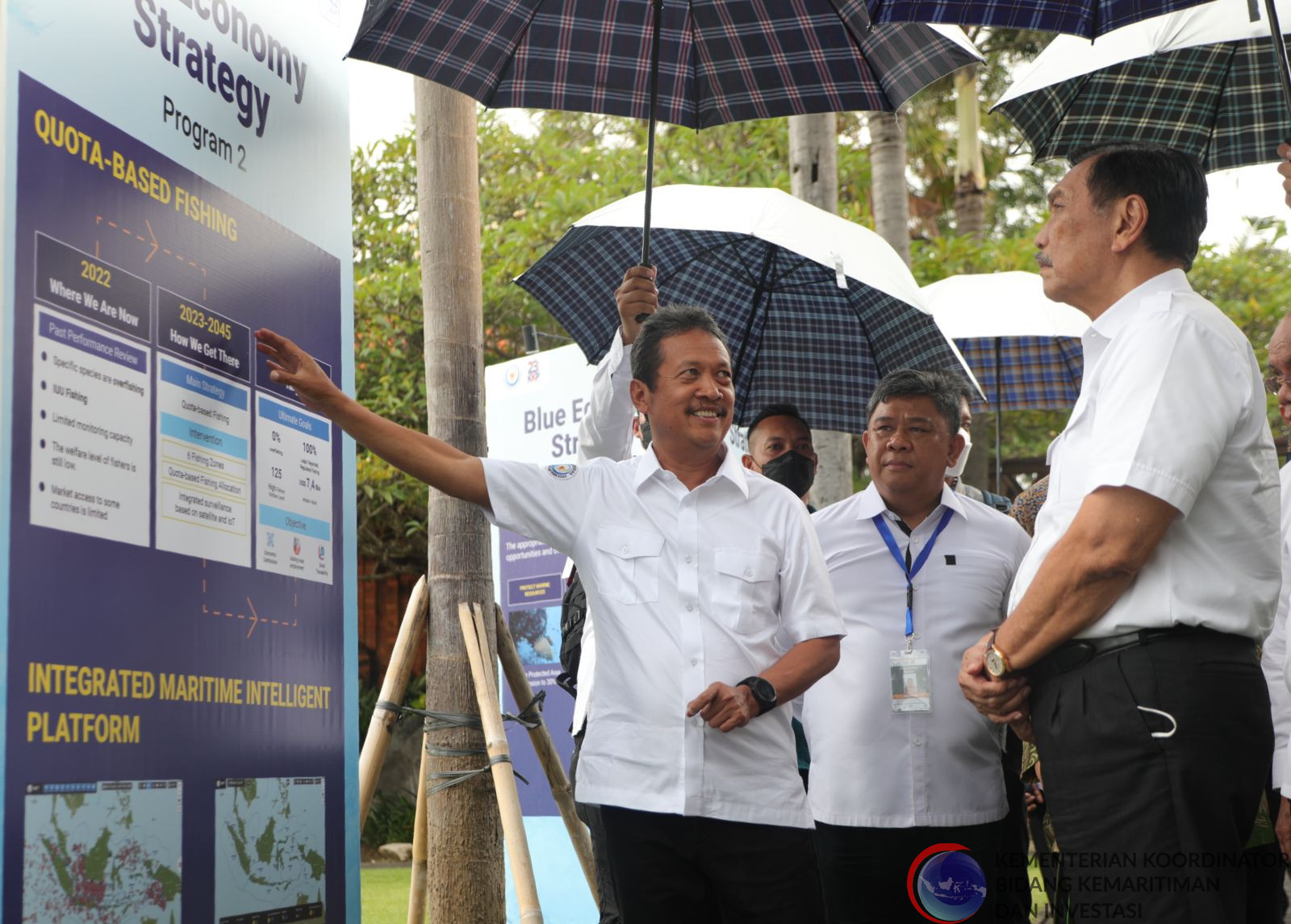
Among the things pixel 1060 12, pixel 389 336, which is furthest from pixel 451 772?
pixel 389 336

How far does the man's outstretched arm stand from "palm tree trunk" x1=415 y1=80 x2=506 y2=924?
72.7 inches

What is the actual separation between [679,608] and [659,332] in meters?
0.75

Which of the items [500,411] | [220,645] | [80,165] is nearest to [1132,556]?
[220,645]

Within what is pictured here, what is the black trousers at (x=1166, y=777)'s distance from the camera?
2523 mm

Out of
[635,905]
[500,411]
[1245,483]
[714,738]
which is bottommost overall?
[635,905]

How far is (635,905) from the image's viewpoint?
122 inches

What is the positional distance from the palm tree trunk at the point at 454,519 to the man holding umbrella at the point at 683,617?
1803 millimetres

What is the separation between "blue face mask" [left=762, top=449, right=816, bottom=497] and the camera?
500 centimetres

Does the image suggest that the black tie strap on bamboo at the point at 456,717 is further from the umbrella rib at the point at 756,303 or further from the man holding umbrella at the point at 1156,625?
the man holding umbrella at the point at 1156,625

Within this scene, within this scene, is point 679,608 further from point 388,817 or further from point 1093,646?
point 388,817

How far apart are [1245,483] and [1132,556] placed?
0.32 meters

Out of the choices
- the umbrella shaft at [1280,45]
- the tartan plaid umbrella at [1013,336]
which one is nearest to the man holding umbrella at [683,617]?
the umbrella shaft at [1280,45]

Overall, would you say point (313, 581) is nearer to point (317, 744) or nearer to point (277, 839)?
point (317, 744)
